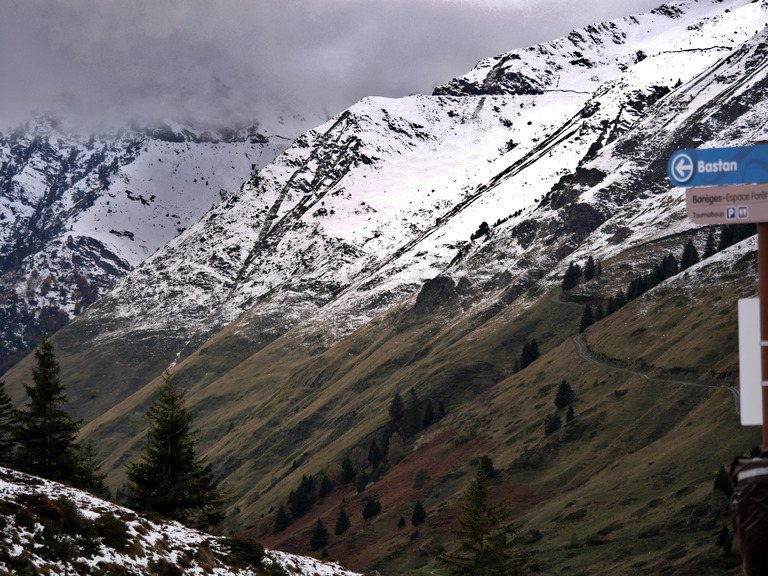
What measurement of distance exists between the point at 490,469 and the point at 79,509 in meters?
163

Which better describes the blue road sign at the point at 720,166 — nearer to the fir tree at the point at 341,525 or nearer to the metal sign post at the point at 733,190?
the metal sign post at the point at 733,190

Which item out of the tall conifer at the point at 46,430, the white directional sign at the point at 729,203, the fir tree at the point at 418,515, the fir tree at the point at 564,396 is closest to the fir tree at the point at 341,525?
the fir tree at the point at 418,515

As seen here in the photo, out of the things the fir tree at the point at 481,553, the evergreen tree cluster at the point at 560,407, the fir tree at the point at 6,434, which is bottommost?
the fir tree at the point at 481,553

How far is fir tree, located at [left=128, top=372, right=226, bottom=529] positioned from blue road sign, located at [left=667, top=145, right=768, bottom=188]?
3990 cm

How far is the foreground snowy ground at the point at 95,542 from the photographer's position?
23062 millimetres

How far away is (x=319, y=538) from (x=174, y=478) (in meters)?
155

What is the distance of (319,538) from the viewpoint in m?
194

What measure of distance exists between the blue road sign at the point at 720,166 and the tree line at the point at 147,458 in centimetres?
3767

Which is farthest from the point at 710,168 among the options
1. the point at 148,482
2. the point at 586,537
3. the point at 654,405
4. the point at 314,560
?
the point at 654,405

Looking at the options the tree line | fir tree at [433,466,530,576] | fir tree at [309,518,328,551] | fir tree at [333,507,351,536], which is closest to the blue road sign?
fir tree at [433,466,530,576]

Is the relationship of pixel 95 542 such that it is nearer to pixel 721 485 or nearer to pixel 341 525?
pixel 721 485

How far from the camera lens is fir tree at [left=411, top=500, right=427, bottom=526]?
178875mm

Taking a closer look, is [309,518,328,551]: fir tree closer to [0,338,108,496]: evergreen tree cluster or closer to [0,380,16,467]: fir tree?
[0,380,16,467]: fir tree

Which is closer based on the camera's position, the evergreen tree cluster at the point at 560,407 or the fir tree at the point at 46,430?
the fir tree at the point at 46,430
